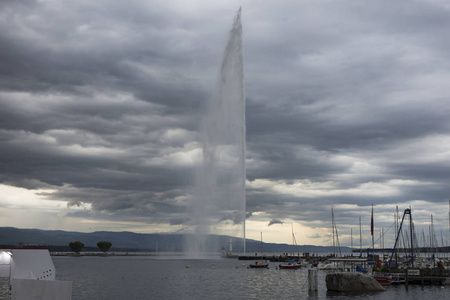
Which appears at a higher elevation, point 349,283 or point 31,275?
point 31,275

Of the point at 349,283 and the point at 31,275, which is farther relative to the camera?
the point at 349,283

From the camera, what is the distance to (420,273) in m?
81.6

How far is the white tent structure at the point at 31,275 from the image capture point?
3231cm

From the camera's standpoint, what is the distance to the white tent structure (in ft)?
106

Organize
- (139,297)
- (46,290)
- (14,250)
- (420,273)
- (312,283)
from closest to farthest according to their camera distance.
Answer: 1. (46,290)
2. (14,250)
3. (139,297)
4. (312,283)
5. (420,273)

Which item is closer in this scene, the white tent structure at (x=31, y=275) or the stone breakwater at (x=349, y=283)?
the white tent structure at (x=31, y=275)

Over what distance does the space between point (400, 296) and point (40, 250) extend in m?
51.8

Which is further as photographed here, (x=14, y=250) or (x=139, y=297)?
A: (x=139, y=297)

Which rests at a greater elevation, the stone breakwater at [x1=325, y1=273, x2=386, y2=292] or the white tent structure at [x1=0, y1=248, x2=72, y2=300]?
the white tent structure at [x1=0, y1=248, x2=72, y2=300]

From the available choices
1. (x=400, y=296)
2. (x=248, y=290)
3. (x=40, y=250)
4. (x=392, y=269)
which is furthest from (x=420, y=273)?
(x=40, y=250)

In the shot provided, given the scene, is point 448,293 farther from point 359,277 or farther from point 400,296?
point 359,277

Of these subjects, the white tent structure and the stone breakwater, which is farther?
the stone breakwater

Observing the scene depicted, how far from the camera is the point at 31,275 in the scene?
36.7 m

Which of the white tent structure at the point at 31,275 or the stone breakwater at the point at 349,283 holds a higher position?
the white tent structure at the point at 31,275
